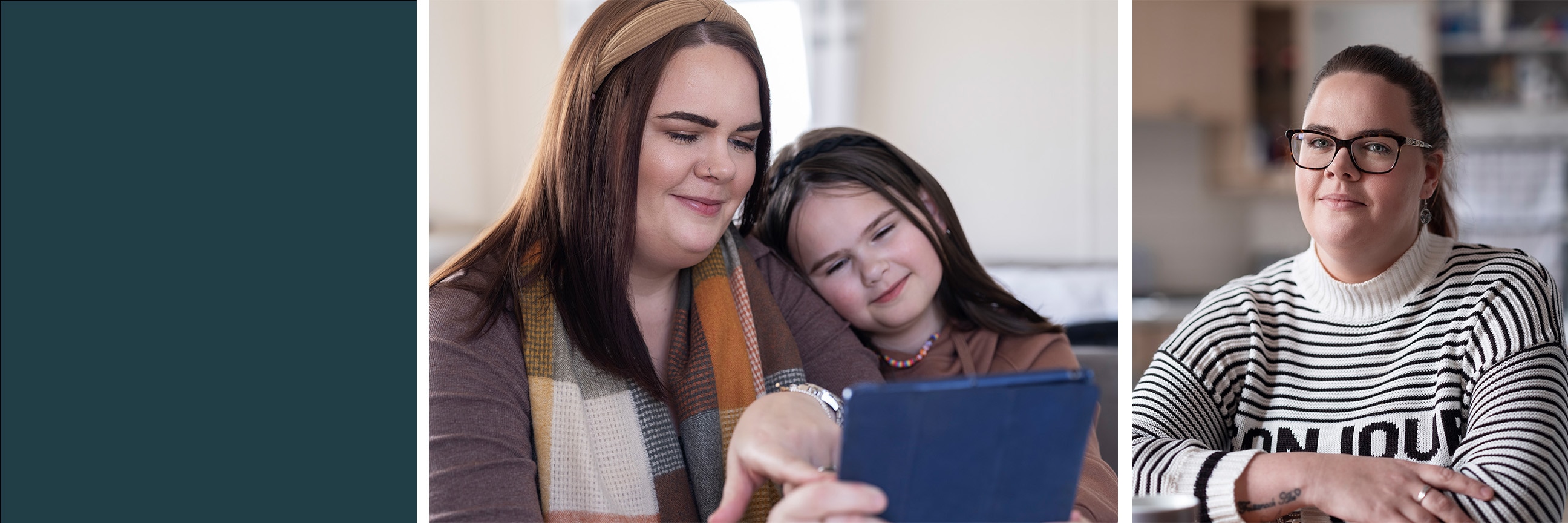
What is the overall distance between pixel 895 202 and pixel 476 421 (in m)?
0.62

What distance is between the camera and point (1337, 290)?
114 cm

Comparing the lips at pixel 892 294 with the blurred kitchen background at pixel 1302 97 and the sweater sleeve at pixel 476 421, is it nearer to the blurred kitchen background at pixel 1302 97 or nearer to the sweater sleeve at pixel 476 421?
the sweater sleeve at pixel 476 421

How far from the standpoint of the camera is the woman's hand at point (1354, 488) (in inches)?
39.1

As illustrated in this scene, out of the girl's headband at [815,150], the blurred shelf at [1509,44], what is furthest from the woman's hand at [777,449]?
the blurred shelf at [1509,44]

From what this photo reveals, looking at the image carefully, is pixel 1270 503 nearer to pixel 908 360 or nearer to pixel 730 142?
pixel 908 360

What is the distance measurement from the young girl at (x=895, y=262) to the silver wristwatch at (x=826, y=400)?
1.05ft

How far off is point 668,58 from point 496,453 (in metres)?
0.44

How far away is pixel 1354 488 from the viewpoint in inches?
40.2

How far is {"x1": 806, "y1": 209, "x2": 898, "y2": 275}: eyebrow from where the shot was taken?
1323 mm

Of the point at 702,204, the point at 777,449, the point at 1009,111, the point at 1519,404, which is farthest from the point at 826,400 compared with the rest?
the point at 1009,111

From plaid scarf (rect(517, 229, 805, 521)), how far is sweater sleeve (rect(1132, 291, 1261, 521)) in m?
0.41

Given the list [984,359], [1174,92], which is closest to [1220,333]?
[984,359]

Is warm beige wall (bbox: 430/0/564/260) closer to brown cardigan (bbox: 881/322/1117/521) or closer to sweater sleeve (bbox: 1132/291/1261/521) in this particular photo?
brown cardigan (bbox: 881/322/1117/521)

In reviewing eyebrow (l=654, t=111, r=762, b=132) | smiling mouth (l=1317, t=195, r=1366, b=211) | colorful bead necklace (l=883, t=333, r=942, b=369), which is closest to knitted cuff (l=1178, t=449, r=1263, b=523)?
smiling mouth (l=1317, t=195, r=1366, b=211)
